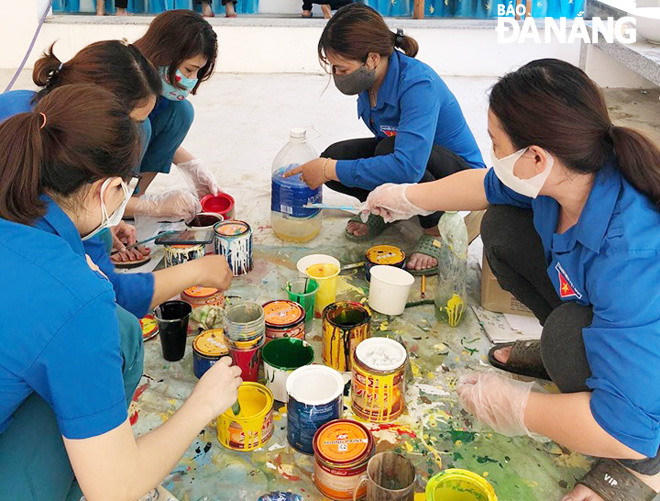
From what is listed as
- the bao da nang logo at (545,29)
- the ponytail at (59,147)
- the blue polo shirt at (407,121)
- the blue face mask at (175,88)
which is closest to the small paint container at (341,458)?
the ponytail at (59,147)

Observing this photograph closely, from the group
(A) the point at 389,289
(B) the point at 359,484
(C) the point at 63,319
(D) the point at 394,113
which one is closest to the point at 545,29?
(D) the point at 394,113

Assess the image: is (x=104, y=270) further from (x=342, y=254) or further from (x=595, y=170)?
(x=595, y=170)

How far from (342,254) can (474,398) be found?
1014mm

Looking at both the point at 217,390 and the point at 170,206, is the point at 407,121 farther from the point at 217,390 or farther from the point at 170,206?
the point at 217,390

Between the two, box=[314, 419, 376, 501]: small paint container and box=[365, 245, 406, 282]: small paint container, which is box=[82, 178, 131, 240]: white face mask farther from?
box=[365, 245, 406, 282]: small paint container

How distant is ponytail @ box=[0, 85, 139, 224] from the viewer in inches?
41.4

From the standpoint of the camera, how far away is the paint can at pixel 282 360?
1.63 metres

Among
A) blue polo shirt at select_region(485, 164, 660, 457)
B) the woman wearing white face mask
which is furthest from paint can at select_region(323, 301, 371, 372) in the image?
blue polo shirt at select_region(485, 164, 660, 457)

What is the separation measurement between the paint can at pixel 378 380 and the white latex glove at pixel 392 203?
1.83ft

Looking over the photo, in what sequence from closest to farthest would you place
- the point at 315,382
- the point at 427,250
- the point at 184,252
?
1. the point at 315,382
2. the point at 184,252
3. the point at 427,250

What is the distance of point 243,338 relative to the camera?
164cm

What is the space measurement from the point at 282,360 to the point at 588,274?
79cm

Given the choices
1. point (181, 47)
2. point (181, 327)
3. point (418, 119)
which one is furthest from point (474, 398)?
point (181, 47)

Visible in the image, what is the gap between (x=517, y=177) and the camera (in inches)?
56.7
